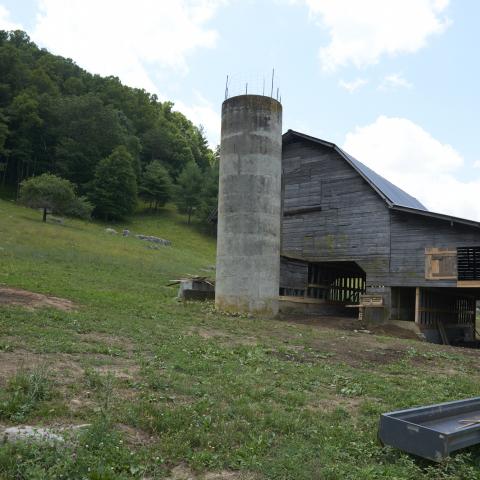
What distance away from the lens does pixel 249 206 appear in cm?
2075

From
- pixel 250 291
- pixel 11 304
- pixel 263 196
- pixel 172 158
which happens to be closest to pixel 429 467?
pixel 11 304

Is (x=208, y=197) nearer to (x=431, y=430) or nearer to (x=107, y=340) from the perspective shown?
(x=107, y=340)

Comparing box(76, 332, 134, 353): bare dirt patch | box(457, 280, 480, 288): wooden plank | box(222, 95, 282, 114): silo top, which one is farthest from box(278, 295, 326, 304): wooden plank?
box(76, 332, 134, 353): bare dirt patch

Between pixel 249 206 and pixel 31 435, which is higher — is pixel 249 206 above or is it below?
above

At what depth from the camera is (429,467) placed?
5734 millimetres

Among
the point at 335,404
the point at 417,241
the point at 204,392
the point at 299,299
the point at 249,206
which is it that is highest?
the point at 249,206

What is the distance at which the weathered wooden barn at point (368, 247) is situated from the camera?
20750mm

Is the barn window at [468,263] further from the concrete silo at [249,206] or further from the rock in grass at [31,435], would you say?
the rock in grass at [31,435]

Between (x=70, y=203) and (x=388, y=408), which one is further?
(x=70, y=203)

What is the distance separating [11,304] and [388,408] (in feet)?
34.4

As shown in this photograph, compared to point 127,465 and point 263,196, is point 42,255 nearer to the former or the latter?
point 263,196

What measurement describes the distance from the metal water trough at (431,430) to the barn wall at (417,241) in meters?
14.6

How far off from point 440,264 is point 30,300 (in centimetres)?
1579

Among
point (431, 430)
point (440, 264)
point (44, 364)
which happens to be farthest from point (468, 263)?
point (44, 364)
